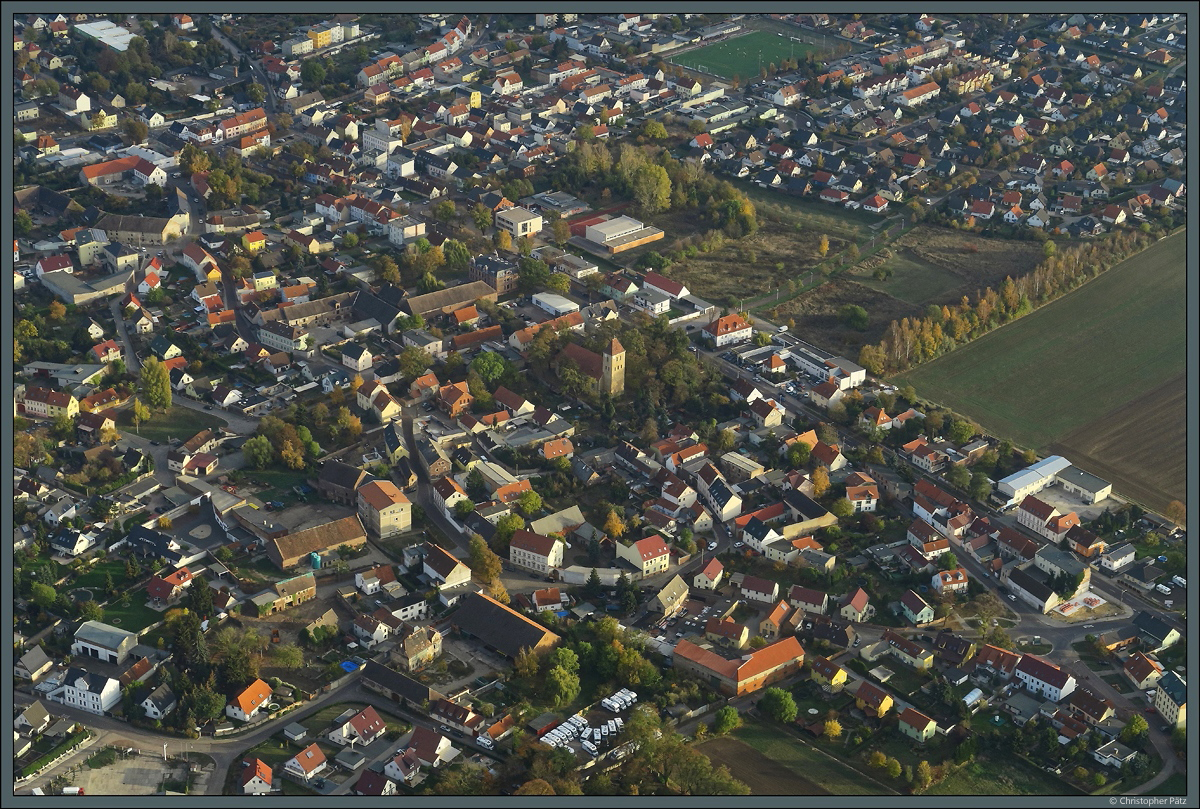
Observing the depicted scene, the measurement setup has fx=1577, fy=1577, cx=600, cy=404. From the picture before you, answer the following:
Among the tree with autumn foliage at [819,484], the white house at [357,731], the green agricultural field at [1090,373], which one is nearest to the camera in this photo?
the white house at [357,731]

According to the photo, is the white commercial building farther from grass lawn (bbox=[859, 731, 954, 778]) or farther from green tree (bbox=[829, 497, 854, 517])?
grass lawn (bbox=[859, 731, 954, 778])

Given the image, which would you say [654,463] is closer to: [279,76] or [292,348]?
[292,348]

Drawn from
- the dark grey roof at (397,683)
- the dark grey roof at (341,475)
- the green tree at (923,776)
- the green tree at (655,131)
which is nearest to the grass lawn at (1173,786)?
the green tree at (923,776)

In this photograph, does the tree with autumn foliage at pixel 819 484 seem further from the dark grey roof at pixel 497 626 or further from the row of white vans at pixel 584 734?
the row of white vans at pixel 584 734

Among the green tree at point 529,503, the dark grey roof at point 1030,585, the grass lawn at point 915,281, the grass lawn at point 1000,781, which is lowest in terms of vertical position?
the grass lawn at point 1000,781

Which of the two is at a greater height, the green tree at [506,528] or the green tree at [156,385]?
the green tree at [156,385]

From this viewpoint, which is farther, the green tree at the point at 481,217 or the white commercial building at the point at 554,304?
the green tree at the point at 481,217
